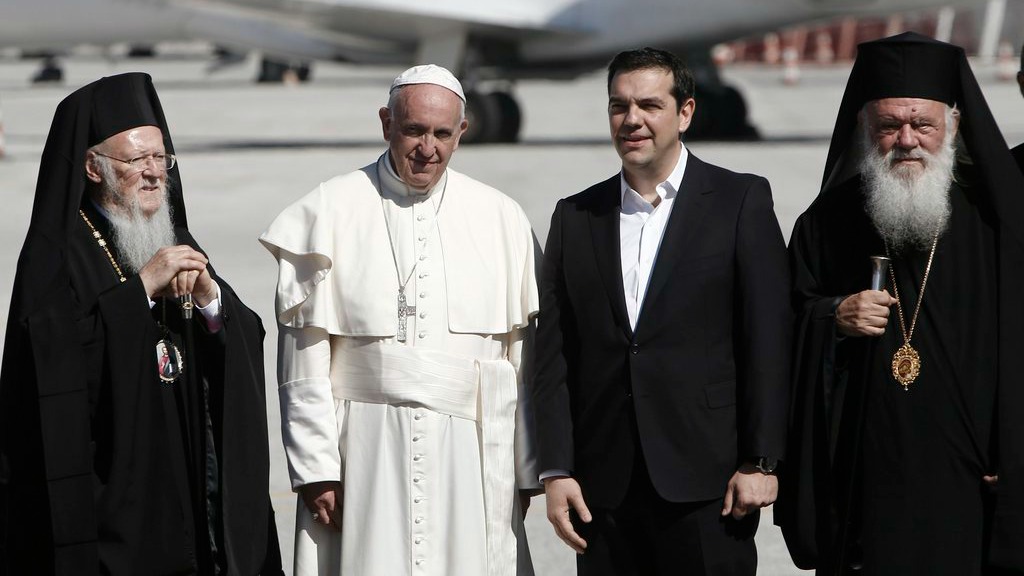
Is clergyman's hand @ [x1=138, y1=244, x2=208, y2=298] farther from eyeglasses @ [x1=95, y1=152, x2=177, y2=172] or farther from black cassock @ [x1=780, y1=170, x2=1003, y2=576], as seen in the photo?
black cassock @ [x1=780, y1=170, x2=1003, y2=576]

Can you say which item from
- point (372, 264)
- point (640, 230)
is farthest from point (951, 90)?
point (372, 264)

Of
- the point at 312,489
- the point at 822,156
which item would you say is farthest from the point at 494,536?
the point at 822,156

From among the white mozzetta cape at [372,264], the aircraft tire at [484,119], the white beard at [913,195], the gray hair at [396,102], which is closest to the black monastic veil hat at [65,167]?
the white mozzetta cape at [372,264]

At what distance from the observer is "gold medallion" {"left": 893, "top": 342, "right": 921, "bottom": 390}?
347cm

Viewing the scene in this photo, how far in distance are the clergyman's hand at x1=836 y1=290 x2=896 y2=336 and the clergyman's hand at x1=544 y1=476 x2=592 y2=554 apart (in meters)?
0.81

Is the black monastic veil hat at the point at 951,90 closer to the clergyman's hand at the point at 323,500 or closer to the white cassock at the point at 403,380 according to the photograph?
the white cassock at the point at 403,380

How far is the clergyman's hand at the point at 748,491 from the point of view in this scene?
350 centimetres

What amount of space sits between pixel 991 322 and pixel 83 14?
19.5 metres

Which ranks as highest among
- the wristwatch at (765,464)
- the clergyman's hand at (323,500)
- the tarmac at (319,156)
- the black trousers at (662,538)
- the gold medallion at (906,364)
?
the tarmac at (319,156)

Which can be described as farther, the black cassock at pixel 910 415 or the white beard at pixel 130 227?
the white beard at pixel 130 227

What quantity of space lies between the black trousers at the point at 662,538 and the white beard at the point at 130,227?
4.45 ft

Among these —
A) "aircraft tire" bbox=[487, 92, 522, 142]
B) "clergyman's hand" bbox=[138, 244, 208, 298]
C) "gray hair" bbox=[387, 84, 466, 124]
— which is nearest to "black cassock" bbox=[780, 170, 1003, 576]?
"gray hair" bbox=[387, 84, 466, 124]

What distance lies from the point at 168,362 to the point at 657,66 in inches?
58.4

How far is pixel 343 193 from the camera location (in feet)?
12.5
